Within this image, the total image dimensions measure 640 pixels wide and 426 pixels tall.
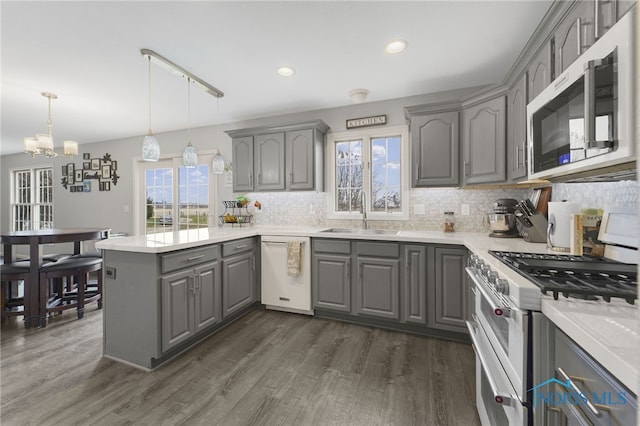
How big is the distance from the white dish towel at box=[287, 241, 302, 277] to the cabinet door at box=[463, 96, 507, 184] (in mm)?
1797

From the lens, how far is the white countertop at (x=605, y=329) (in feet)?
1.61

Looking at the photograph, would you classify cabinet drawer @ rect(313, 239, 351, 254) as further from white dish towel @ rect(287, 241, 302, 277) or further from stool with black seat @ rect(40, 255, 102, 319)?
stool with black seat @ rect(40, 255, 102, 319)

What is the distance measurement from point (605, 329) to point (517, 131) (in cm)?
196

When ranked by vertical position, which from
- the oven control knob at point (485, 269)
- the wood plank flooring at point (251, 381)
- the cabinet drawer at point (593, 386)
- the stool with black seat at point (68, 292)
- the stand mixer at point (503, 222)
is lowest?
the wood plank flooring at point (251, 381)

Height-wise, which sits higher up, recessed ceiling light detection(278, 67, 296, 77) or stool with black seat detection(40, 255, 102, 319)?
recessed ceiling light detection(278, 67, 296, 77)

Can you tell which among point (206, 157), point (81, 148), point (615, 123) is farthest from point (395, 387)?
point (81, 148)

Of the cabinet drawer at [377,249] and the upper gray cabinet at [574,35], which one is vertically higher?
the upper gray cabinet at [574,35]

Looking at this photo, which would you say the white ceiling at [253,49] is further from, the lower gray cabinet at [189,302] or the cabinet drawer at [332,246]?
the lower gray cabinet at [189,302]

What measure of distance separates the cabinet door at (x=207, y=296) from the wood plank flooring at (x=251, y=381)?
Result: 20 centimetres

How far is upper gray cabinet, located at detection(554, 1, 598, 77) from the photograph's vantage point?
1.23m

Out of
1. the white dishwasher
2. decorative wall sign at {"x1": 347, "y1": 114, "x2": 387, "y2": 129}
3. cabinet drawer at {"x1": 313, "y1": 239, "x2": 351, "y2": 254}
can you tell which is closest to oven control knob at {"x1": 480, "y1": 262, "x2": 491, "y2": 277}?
cabinet drawer at {"x1": 313, "y1": 239, "x2": 351, "y2": 254}

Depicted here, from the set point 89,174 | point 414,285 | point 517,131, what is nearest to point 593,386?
point 414,285

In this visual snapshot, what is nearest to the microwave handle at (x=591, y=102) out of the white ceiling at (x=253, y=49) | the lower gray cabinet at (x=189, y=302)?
the white ceiling at (x=253, y=49)

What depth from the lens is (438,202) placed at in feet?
9.96
